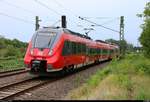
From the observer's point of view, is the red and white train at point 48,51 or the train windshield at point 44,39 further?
the train windshield at point 44,39

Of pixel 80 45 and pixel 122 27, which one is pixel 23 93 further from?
pixel 122 27

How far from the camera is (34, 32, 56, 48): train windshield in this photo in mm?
21469

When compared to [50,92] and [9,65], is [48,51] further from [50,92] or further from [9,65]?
[9,65]

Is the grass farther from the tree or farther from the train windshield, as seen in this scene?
the tree

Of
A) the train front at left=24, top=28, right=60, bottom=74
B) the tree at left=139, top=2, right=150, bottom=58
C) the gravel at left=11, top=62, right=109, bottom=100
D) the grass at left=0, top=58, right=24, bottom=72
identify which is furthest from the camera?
the grass at left=0, top=58, right=24, bottom=72

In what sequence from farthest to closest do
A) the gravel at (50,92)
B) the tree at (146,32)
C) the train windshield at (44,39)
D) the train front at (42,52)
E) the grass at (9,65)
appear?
the grass at (9,65) → the tree at (146,32) → the train windshield at (44,39) → the train front at (42,52) → the gravel at (50,92)

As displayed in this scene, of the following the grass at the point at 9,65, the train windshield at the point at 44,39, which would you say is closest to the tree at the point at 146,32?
the train windshield at the point at 44,39

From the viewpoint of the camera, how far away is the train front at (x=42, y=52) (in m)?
20.9

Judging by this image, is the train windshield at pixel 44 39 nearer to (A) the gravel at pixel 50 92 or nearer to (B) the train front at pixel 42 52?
(B) the train front at pixel 42 52

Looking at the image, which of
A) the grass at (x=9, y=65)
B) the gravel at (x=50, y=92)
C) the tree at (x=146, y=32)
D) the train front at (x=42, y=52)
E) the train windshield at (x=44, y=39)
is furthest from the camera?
the grass at (x=9, y=65)

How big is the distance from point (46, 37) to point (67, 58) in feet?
6.96

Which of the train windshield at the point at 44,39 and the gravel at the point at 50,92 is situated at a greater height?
the train windshield at the point at 44,39

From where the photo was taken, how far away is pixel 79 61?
90.2 ft

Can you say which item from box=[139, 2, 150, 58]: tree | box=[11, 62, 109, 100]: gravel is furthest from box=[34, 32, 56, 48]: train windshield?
box=[139, 2, 150, 58]: tree
